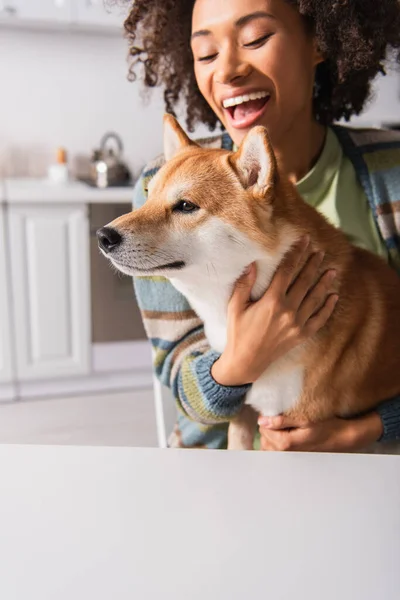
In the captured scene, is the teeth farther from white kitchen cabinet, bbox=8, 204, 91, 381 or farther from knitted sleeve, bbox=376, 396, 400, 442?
white kitchen cabinet, bbox=8, 204, 91, 381

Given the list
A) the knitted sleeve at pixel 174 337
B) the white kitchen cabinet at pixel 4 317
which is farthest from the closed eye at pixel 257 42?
the white kitchen cabinet at pixel 4 317

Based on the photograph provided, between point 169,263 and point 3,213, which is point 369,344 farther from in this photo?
point 3,213

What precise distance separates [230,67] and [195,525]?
27.0 inches

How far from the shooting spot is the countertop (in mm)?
2445

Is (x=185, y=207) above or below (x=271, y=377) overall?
above

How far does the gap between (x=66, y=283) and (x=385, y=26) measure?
182cm

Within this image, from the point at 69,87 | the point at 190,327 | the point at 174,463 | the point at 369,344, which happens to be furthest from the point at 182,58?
the point at 69,87

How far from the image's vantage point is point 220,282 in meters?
0.83

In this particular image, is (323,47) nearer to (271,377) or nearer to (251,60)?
(251,60)

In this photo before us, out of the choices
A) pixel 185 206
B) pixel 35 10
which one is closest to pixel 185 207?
pixel 185 206

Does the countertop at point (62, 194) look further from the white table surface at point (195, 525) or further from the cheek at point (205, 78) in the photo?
the white table surface at point (195, 525)

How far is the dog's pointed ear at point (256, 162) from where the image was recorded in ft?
2.39

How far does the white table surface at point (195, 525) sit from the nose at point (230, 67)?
590 millimetres

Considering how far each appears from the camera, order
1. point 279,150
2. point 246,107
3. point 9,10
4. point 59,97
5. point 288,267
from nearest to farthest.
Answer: point 288,267 → point 246,107 → point 279,150 → point 9,10 → point 59,97
